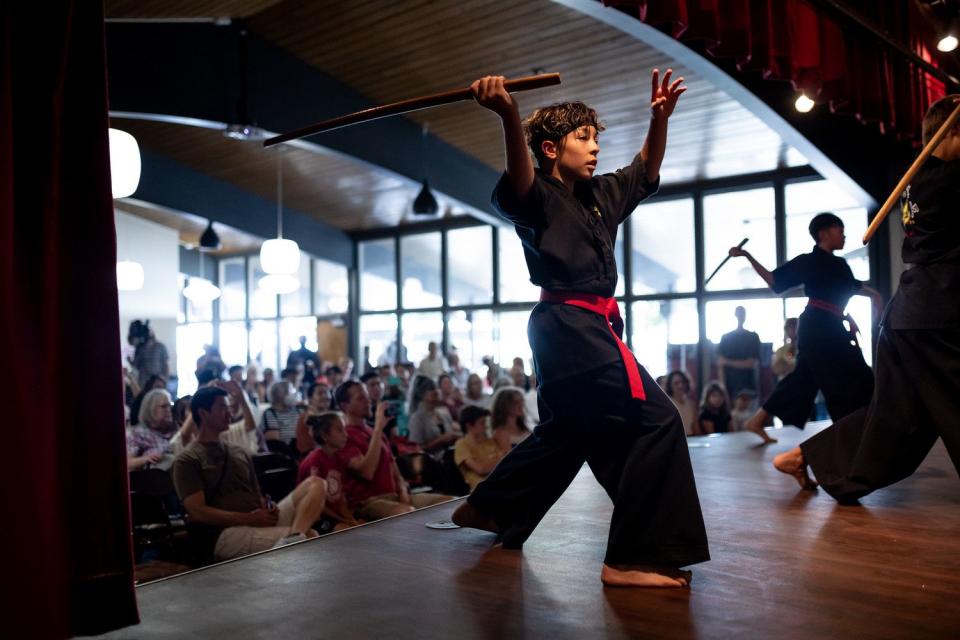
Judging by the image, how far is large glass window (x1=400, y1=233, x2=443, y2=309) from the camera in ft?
40.4

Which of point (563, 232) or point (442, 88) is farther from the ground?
point (442, 88)

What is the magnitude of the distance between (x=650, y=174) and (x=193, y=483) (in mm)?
2185

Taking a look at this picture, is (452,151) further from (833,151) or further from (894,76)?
(894,76)

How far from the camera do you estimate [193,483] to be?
3.17 m

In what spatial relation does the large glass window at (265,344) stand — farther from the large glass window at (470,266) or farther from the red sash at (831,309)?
the red sash at (831,309)

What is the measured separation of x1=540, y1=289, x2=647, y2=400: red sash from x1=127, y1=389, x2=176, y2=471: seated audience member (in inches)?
126

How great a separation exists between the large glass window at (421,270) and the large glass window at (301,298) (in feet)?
6.83

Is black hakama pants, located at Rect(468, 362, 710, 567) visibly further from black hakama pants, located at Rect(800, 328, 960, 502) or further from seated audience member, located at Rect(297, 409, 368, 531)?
seated audience member, located at Rect(297, 409, 368, 531)

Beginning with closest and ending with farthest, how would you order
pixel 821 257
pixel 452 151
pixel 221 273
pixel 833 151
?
pixel 821 257
pixel 833 151
pixel 452 151
pixel 221 273

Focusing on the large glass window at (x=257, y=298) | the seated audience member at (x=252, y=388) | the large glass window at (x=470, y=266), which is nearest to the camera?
the seated audience member at (x=252, y=388)

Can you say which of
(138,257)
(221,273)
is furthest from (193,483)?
(221,273)

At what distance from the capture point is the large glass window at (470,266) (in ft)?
38.3

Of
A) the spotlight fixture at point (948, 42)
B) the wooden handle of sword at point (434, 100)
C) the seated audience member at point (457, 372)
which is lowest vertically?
the seated audience member at point (457, 372)

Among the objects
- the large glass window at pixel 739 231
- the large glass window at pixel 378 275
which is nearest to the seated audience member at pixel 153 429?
the large glass window at pixel 739 231
